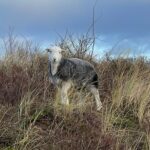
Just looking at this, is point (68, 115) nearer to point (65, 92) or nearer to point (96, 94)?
point (65, 92)

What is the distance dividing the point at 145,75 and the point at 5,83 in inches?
192

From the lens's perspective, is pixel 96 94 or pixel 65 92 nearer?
pixel 65 92

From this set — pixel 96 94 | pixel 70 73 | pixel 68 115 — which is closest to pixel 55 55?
pixel 70 73

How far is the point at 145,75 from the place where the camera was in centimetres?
1347

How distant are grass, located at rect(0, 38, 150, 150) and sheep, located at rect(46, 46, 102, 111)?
0.61 feet

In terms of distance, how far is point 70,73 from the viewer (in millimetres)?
10961

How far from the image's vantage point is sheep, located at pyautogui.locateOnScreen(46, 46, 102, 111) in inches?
427

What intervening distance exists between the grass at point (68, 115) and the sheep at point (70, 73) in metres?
0.19

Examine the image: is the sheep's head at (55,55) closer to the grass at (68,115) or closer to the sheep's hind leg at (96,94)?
the grass at (68,115)

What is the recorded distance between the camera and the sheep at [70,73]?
427 inches

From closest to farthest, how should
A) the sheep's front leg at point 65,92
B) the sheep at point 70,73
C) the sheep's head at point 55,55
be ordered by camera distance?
the sheep's front leg at point 65,92, the sheep at point 70,73, the sheep's head at point 55,55

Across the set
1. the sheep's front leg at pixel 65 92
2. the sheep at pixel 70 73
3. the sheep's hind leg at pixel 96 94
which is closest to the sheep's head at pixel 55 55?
the sheep at pixel 70 73

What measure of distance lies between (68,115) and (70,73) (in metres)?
2.59

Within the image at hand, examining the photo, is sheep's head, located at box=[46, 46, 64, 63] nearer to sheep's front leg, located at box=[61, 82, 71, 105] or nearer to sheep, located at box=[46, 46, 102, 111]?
sheep, located at box=[46, 46, 102, 111]
